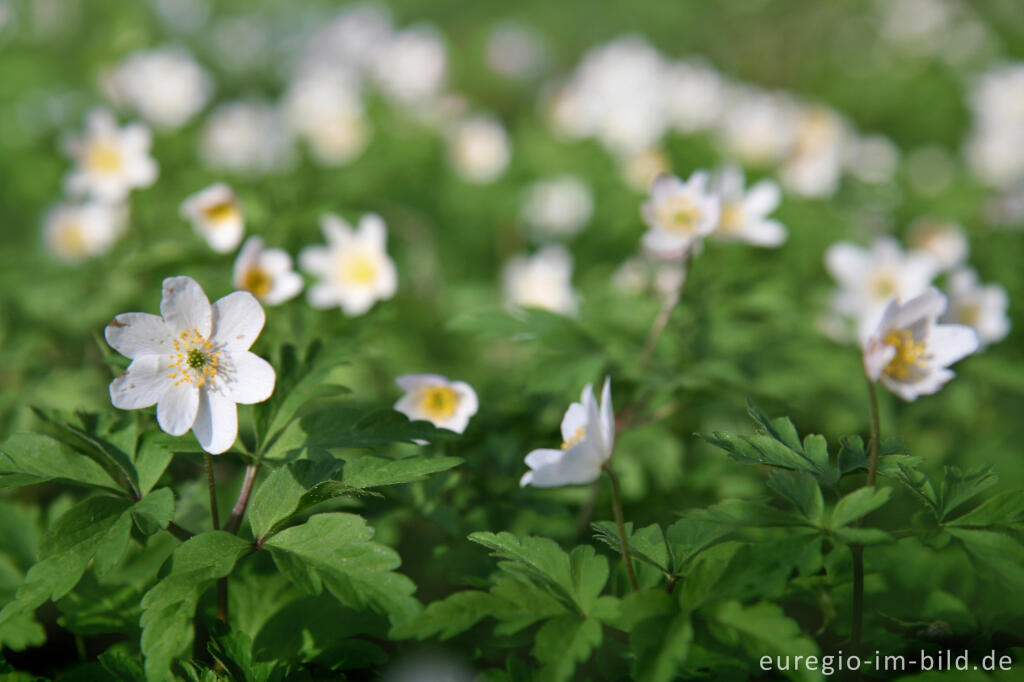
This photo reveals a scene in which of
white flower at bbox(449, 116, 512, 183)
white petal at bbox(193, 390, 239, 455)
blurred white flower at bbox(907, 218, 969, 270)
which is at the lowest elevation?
white flower at bbox(449, 116, 512, 183)

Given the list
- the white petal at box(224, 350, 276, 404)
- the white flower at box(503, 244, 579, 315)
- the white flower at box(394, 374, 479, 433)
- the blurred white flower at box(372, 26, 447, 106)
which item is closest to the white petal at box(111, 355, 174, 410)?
the white petal at box(224, 350, 276, 404)

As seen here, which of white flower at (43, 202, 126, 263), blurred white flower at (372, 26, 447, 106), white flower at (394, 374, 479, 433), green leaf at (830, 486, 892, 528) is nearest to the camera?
green leaf at (830, 486, 892, 528)

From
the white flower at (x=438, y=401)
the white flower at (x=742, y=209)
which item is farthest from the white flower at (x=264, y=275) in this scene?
the white flower at (x=742, y=209)

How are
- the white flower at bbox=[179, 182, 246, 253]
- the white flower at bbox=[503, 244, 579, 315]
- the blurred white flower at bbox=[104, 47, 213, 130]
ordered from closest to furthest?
the white flower at bbox=[179, 182, 246, 253] < the white flower at bbox=[503, 244, 579, 315] < the blurred white flower at bbox=[104, 47, 213, 130]

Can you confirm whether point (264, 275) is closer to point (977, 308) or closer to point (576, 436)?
point (576, 436)

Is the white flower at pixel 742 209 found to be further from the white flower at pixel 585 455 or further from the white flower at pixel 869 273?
the white flower at pixel 585 455

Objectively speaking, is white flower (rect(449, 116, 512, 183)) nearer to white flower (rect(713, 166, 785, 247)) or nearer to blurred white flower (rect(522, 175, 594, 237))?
blurred white flower (rect(522, 175, 594, 237))

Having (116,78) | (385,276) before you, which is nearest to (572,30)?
(116,78)
